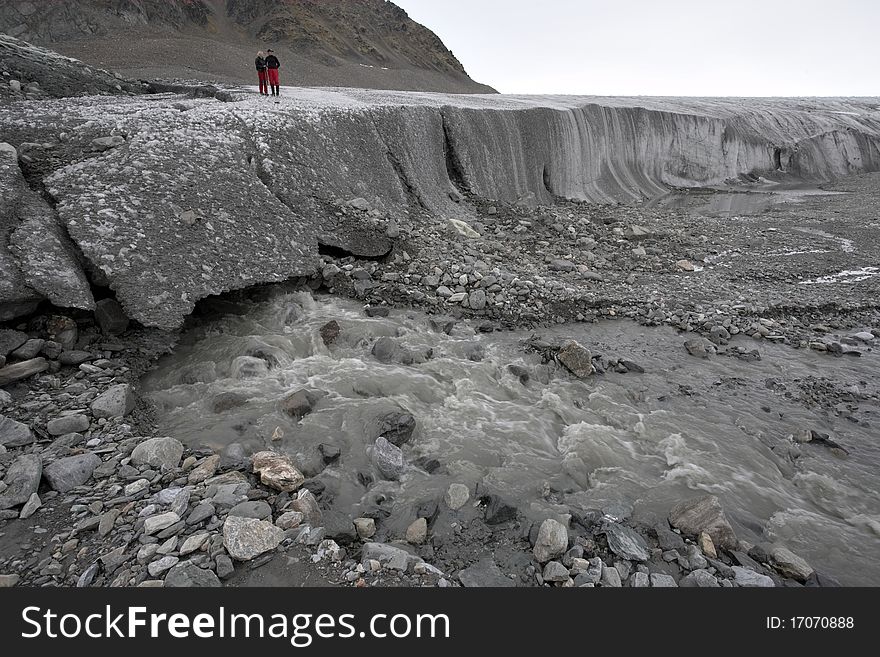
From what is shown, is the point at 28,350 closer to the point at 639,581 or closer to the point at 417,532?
the point at 417,532

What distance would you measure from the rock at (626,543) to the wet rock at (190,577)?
2.86 m

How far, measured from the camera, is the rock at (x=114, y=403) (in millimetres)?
4457

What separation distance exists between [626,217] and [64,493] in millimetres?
13983

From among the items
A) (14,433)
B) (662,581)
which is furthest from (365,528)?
(14,433)

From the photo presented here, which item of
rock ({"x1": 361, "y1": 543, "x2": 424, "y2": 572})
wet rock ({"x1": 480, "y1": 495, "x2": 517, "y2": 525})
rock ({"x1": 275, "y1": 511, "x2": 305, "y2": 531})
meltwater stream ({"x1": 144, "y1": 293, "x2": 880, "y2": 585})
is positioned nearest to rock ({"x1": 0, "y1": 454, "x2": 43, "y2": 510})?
meltwater stream ({"x1": 144, "y1": 293, "x2": 880, "y2": 585})

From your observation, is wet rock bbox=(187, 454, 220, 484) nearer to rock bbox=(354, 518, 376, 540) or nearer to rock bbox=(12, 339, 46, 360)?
rock bbox=(354, 518, 376, 540)

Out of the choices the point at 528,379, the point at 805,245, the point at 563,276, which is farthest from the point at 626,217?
the point at 528,379

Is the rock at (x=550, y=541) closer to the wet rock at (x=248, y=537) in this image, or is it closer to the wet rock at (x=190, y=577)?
the wet rock at (x=248, y=537)

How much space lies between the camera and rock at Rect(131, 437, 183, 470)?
3.94 meters

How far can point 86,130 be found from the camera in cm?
664

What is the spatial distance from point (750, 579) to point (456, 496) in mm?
2295

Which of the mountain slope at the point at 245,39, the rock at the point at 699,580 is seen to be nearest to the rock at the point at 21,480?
the rock at the point at 699,580

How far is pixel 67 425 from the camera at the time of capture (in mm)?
4219
